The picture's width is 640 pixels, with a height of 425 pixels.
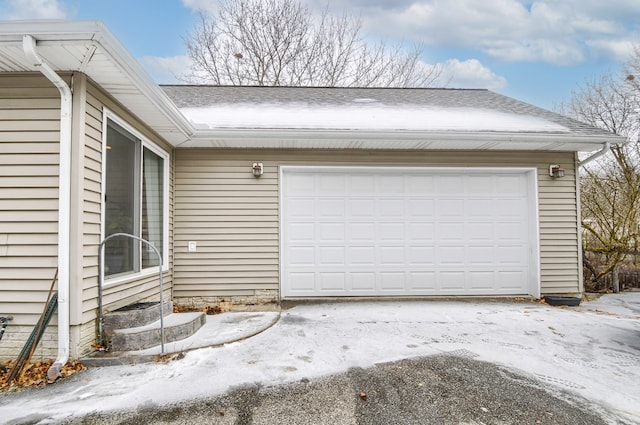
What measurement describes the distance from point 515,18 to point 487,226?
29.9ft

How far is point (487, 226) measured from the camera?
18.0 ft

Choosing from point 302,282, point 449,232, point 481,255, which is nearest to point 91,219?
point 302,282

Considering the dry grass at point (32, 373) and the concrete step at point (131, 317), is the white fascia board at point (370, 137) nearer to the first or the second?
the concrete step at point (131, 317)

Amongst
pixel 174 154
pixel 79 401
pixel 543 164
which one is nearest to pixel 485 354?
pixel 79 401

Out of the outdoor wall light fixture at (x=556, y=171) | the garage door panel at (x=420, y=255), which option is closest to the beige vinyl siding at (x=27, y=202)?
the garage door panel at (x=420, y=255)

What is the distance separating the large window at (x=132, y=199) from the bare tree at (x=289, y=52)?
30.1 feet

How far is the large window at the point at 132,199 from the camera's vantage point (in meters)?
3.45

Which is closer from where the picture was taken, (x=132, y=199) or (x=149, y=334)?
(x=149, y=334)

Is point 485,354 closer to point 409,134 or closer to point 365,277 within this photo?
point 365,277

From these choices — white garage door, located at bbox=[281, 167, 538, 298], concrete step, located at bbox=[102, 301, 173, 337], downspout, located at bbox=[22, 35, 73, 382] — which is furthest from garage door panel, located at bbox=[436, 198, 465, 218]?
downspout, located at bbox=[22, 35, 73, 382]

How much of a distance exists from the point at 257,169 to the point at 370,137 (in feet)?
5.67

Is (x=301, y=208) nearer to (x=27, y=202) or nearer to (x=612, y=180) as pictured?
(x=27, y=202)

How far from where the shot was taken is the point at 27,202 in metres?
2.91

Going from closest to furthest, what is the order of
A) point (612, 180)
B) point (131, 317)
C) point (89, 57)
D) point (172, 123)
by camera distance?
point (89, 57) < point (131, 317) < point (172, 123) < point (612, 180)
